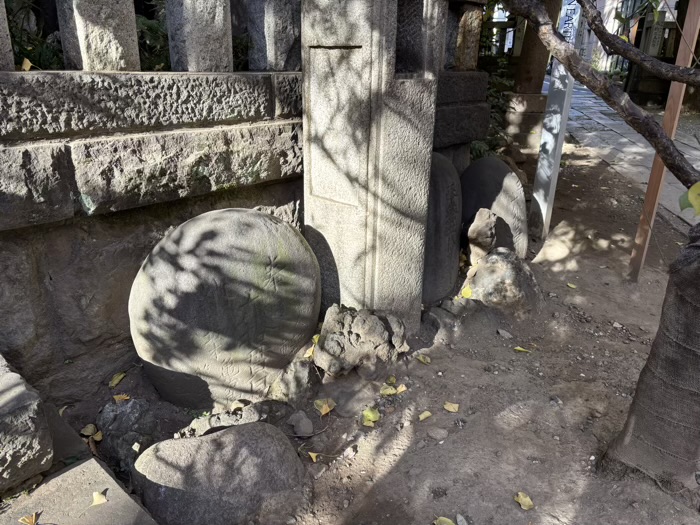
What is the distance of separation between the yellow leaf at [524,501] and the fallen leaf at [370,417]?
868mm

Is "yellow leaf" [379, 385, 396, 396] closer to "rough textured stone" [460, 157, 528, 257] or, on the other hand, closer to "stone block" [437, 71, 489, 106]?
"rough textured stone" [460, 157, 528, 257]

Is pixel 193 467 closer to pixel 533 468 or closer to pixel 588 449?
pixel 533 468

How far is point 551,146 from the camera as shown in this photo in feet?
18.5

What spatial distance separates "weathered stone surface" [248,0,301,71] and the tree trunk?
2649 millimetres

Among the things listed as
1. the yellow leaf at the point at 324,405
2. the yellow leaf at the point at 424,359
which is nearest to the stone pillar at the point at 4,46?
the yellow leaf at the point at 324,405

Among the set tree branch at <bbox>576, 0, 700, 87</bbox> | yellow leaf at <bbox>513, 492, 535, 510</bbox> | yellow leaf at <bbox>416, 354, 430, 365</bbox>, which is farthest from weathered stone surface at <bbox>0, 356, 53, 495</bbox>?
tree branch at <bbox>576, 0, 700, 87</bbox>

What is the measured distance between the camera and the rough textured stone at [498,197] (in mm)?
5086

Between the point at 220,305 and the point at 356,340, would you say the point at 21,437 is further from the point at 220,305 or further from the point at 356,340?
the point at 356,340

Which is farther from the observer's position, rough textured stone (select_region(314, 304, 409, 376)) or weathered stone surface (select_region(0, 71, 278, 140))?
rough textured stone (select_region(314, 304, 409, 376))

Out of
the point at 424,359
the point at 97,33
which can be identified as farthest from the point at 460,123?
the point at 97,33

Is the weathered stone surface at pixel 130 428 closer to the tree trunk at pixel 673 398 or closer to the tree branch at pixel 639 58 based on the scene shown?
the tree trunk at pixel 673 398

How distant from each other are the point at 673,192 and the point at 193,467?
310 inches

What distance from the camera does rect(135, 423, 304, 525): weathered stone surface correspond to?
2.41 meters

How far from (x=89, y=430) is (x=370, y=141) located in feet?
7.57
